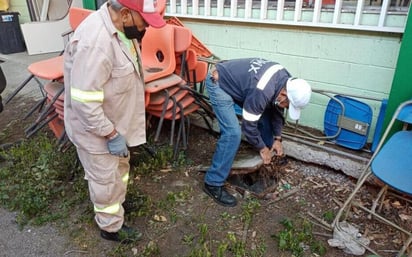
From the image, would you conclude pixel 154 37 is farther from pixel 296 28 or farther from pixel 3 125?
pixel 3 125

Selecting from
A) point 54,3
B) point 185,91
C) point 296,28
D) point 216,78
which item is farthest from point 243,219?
point 54,3

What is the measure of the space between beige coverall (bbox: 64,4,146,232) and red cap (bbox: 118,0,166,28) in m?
0.16

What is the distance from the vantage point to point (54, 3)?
780 cm

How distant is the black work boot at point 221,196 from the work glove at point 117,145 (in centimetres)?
114

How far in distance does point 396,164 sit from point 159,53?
103 inches

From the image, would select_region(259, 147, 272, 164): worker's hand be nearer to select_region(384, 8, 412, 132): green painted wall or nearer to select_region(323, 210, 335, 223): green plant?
select_region(323, 210, 335, 223): green plant

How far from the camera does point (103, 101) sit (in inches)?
81.8

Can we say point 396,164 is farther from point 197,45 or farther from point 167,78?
point 197,45

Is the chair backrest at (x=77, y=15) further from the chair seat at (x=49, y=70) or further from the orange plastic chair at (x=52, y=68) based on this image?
the chair seat at (x=49, y=70)

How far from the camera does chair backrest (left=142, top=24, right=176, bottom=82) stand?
11.9ft

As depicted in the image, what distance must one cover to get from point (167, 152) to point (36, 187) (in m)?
1.24

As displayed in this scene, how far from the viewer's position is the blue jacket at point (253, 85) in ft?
8.85

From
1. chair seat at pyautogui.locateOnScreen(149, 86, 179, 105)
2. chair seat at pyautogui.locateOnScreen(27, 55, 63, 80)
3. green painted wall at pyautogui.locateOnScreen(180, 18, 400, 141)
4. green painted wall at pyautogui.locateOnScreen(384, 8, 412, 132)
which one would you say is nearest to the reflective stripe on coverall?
chair seat at pyautogui.locateOnScreen(149, 86, 179, 105)

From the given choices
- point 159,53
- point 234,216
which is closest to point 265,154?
point 234,216
